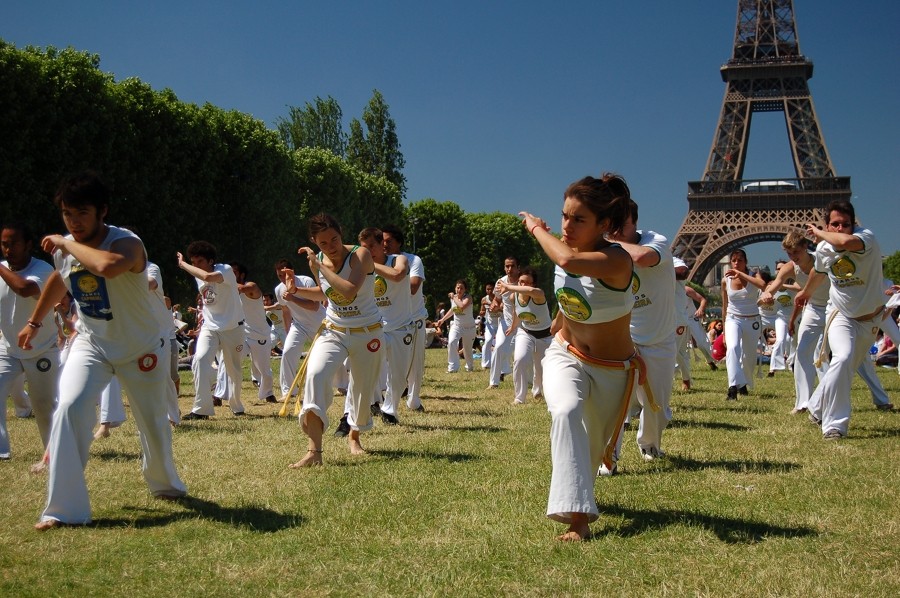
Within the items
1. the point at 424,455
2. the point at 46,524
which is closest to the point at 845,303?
the point at 424,455

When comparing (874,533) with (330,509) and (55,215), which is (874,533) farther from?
(55,215)

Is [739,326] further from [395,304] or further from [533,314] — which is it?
[395,304]

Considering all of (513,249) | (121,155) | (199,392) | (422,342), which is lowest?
(199,392)

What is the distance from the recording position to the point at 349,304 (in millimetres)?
8484


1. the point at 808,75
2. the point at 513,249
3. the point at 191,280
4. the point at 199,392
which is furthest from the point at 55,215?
the point at 808,75

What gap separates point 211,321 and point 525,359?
4943 mm

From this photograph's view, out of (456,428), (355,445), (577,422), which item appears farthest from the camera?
(456,428)

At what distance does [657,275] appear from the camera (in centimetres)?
788

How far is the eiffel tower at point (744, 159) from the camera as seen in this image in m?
73.8

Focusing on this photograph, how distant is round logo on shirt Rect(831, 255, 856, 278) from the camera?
920cm

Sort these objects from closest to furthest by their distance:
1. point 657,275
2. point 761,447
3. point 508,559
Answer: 1. point 508,559
2. point 657,275
3. point 761,447

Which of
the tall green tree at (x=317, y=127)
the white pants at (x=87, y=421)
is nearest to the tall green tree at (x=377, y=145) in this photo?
the tall green tree at (x=317, y=127)

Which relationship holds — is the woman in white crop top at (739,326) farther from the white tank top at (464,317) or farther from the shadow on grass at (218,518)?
the shadow on grass at (218,518)

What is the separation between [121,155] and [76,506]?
24.9m
